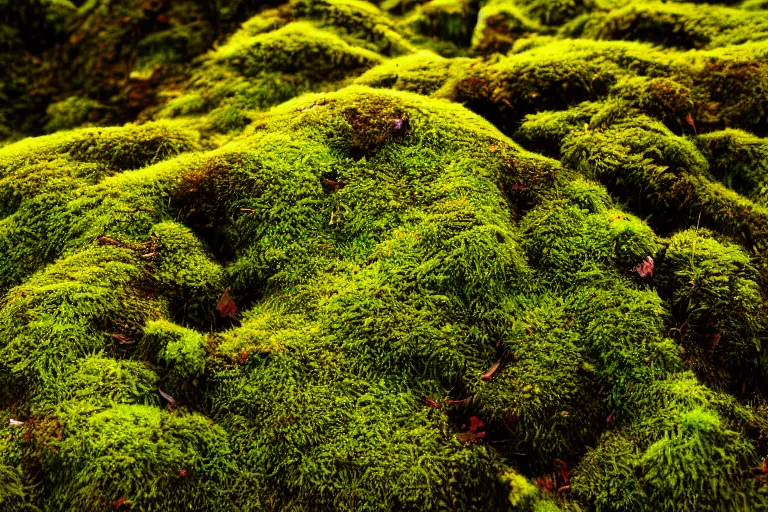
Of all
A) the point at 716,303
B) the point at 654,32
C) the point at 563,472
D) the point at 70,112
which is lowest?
the point at 563,472

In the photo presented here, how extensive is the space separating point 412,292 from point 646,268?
1.62 meters

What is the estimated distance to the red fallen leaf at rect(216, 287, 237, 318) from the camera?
11.9ft

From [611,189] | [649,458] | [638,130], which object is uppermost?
[638,130]

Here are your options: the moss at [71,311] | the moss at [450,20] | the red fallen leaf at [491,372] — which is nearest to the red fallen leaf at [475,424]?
→ the red fallen leaf at [491,372]

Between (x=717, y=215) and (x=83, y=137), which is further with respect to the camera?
(x=83, y=137)

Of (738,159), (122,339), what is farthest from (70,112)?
(738,159)

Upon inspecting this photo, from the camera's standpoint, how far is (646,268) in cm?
359

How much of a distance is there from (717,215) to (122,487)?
426 cm

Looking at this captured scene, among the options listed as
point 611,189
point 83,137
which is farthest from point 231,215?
point 611,189

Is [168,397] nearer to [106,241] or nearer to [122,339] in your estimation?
[122,339]

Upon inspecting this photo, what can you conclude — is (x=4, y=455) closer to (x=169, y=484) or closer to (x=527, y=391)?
(x=169, y=484)

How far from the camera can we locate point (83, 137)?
4.76 meters

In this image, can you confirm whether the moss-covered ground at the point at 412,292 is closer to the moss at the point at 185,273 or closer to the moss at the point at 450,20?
the moss at the point at 185,273

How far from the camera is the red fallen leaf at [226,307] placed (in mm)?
3625
